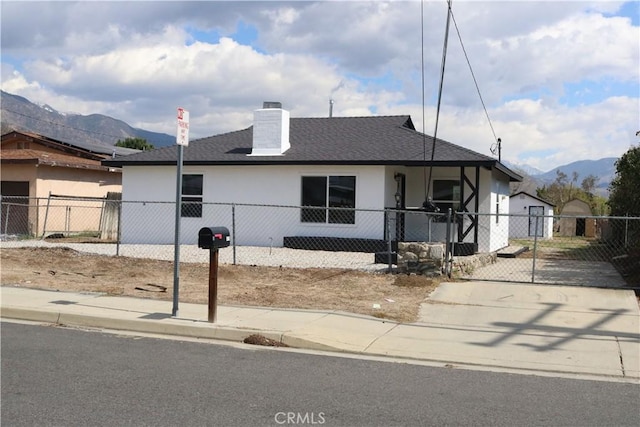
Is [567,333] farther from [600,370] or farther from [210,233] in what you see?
[210,233]

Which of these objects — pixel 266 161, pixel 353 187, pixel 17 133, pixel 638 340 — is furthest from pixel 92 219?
pixel 638 340

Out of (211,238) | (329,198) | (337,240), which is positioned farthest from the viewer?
(329,198)

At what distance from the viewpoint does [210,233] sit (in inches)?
324

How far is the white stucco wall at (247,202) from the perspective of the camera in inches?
730

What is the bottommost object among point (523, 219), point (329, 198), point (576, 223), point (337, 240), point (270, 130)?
point (337, 240)

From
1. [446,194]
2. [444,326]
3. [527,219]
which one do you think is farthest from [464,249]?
[527,219]

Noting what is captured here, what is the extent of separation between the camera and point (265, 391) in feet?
19.1

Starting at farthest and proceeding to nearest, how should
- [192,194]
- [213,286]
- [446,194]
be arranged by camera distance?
[192,194] → [446,194] → [213,286]

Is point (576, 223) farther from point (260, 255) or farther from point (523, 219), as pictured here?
point (260, 255)

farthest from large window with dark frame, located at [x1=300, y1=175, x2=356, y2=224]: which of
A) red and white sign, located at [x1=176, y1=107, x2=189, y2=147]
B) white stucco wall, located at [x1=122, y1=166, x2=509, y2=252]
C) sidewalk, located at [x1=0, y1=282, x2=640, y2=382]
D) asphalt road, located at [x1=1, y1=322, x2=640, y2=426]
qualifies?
asphalt road, located at [x1=1, y1=322, x2=640, y2=426]

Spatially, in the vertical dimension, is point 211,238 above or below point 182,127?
below

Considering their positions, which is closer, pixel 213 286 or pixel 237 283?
pixel 213 286

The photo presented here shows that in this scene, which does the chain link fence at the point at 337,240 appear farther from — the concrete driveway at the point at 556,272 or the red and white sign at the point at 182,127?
the red and white sign at the point at 182,127

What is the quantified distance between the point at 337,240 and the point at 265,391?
12573mm
